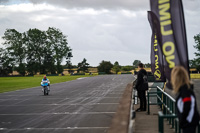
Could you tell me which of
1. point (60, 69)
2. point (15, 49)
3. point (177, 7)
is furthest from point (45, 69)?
point (177, 7)

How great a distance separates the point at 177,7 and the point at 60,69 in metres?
102

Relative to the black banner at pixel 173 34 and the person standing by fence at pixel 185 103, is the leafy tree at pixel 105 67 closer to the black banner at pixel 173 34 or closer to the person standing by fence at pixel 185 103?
the black banner at pixel 173 34

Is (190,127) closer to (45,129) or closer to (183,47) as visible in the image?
(183,47)

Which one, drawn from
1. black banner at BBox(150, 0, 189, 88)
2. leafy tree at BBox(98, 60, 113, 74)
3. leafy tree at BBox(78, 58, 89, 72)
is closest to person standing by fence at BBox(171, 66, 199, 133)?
black banner at BBox(150, 0, 189, 88)

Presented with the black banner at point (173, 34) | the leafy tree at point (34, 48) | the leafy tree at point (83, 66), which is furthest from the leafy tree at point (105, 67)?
the black banner at point (173, 34)

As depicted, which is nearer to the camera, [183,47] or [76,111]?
[183,47]

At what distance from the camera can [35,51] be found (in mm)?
107938

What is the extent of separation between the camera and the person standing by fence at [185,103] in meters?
3.86

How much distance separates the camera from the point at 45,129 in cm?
904

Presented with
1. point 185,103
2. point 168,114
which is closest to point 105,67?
point 168,114

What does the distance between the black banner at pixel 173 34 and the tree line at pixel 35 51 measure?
98897mm

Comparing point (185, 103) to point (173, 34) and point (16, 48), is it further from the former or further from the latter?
point (16, 48)

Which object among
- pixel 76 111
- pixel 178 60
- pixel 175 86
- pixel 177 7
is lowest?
pixel 76 111

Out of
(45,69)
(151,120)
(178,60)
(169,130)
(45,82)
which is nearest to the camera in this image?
(178,60)
